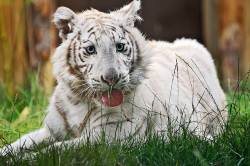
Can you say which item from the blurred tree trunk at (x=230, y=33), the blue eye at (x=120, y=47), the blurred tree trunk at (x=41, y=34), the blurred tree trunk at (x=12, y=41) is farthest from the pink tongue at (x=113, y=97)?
the blurred tree trunk at (x=230, y=33)

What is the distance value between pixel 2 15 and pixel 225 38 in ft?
12.1

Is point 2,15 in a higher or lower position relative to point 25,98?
higher

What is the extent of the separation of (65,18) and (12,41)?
3523 millimetres

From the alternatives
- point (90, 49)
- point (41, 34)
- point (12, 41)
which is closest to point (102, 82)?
point (90, 49)

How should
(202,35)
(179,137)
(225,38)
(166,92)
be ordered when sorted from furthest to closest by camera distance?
(202,35) → (225,38) → (166,92) → (179,137)

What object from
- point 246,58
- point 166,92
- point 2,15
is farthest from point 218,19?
point 166,92

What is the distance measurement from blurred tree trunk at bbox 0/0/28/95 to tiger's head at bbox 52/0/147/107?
2.95m

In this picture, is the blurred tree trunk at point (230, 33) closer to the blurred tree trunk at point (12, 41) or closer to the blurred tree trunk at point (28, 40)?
the blurred tree trunk at point (28, 40)

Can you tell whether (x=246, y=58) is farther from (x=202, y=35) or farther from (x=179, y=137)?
(x=179, y=137)

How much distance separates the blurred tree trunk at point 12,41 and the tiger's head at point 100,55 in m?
2.95

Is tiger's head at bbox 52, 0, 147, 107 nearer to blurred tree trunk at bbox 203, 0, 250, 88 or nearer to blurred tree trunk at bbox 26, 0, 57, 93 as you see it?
blurred tree trunk at bbox 26, 0, 57, 93

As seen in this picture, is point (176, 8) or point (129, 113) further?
point (176, 8)

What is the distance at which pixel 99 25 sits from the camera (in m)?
3.68

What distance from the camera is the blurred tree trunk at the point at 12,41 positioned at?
6.69 m
